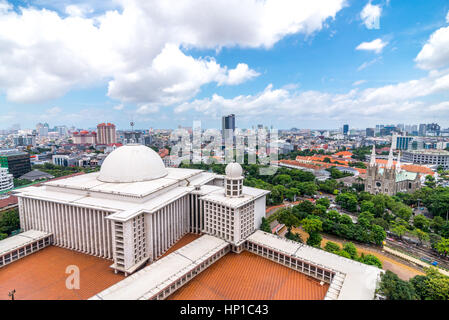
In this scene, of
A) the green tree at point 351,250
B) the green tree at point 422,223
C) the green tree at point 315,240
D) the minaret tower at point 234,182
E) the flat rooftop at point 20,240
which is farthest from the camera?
the green tree at point 422,223

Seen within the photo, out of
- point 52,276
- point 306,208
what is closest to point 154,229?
point 52,276

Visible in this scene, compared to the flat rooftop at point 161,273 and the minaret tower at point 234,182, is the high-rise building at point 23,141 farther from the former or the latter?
the flat rooftop at point 161,273

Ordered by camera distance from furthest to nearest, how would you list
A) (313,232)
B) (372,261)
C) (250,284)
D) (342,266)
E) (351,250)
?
(313,232) → (351,250) → (372,261) → (342,266) → (250,284)

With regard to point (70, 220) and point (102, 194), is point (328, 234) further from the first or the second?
point (70, 220)

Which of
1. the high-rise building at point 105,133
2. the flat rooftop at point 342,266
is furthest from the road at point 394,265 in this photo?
the high-rise building at point 105,133

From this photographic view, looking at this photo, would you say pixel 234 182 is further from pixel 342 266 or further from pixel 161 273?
pixel 342 266

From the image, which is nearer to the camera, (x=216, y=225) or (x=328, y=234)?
(x=216, y=225)
